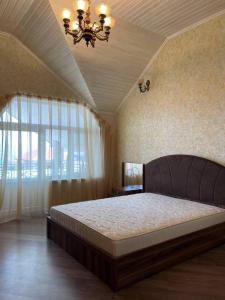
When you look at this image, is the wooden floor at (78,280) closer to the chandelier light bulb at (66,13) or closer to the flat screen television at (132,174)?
the flat screen television at (132,174)

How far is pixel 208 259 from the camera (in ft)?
8.75

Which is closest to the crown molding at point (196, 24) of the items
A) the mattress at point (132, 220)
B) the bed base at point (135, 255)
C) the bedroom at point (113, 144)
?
the bedroom at point (113, 144)

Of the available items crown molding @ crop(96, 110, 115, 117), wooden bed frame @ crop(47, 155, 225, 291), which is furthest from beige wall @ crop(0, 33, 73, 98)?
wooden bed frame @ crop(47, 155, 225, 291)

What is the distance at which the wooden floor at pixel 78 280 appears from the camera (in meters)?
2.03

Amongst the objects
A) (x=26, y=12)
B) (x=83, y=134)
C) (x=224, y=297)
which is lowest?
(x=224, y=297)

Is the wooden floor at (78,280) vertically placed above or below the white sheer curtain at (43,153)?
below

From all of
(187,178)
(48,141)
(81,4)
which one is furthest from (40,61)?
(187,178)

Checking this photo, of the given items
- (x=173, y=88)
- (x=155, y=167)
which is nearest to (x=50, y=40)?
(x=173, y=88)

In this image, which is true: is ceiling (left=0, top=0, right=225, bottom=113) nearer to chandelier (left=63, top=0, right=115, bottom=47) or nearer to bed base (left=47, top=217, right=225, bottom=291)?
chandelier (left=63, top=0, right=115, bottom=47)

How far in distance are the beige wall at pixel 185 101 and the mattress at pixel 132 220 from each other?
965 mm

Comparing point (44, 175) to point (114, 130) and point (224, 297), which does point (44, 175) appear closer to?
point (114, 130)

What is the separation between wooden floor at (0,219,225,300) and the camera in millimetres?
2031

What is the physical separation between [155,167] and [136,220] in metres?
1.84

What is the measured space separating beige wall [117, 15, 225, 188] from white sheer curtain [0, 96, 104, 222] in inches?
39.5
